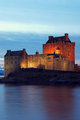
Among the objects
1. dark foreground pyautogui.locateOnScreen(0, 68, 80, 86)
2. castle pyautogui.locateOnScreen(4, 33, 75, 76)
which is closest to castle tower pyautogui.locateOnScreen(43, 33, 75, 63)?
castle pyautogui.locateOnScreen(4, 33, 75, 76)

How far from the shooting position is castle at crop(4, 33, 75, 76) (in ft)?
180

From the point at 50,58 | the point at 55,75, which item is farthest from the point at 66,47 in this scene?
the point at 55,75

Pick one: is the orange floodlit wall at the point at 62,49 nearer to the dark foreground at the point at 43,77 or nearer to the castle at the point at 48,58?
the castle at the point at 48,58

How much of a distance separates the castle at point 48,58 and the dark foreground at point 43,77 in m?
2.10

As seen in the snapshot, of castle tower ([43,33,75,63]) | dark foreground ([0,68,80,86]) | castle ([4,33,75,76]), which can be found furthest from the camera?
castle tower ([43,33,75,63])

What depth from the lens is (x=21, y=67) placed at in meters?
58.2

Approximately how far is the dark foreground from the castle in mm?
2096

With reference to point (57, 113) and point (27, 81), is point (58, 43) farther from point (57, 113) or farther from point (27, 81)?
point (57, 113)

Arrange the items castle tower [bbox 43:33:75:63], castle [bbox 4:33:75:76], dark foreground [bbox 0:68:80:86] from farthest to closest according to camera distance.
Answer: castle tower [bbox 43:33:75:63], castle [bbox 4:33:75:76], dark foreground [bbox 0:68:80:86]

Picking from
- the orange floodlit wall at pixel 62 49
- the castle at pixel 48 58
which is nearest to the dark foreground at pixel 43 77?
the castle at pixel 48 58

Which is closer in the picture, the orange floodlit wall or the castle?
the castle

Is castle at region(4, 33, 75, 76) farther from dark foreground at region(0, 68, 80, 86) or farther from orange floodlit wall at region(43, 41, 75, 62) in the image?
dark foreground at region(0, 68, 80, 86)

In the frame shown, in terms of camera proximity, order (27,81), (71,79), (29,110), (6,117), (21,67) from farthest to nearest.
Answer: (21,67), (27,81), (71,79), (29,110), (6,117)

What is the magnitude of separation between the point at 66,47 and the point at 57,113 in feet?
152
